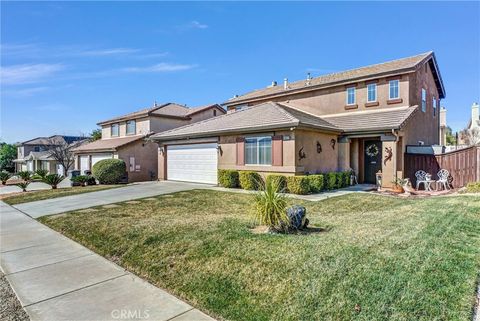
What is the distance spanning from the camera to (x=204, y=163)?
1795cm

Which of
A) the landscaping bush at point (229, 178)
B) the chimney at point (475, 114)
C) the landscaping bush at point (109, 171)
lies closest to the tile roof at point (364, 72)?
the landscaping bush at point (229, 178)

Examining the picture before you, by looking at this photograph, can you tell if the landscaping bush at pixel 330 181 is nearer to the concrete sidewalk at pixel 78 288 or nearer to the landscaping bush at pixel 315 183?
the landscaping bush at pixel 315 183

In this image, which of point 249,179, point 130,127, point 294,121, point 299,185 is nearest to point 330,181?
point 299,185

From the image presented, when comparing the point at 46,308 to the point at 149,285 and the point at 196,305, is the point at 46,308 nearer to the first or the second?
the point at 149,285

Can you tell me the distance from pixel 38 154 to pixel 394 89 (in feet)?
170

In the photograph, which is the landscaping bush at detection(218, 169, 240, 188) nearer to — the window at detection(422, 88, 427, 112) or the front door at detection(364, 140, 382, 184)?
the front door at detection(364, 140, 382, 184)

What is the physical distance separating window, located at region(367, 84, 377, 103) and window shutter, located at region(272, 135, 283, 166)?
22.6 ft

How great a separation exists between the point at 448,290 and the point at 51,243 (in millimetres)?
7845

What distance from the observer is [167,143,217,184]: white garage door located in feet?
57.4

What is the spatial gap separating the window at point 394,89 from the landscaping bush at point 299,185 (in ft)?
25.4

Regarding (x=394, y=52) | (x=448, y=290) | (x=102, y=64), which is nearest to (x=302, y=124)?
(x=448, y=290)

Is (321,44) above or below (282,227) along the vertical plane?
above

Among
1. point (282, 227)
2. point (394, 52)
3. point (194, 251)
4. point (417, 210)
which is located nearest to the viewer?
point (194, 251)

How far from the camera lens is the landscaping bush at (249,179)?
14281 millimetres
